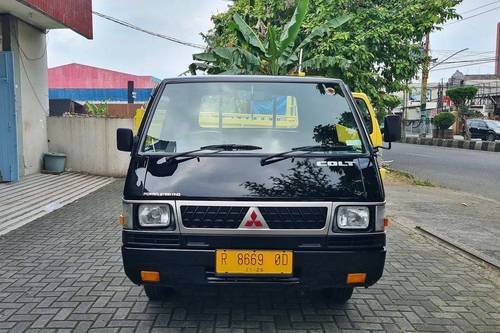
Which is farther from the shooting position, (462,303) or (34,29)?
(34,29)

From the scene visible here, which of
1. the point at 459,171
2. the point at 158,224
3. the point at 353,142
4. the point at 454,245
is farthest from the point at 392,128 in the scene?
the point at 459,171

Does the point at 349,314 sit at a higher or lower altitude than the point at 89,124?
lower

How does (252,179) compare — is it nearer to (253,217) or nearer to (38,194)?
(253,217)

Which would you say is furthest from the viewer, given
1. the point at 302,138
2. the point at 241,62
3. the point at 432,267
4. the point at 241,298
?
the point at 241,62

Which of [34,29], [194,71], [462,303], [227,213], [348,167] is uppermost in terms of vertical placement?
[34,29]

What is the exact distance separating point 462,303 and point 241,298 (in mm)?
1924

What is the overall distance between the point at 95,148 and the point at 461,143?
2257 centimetres

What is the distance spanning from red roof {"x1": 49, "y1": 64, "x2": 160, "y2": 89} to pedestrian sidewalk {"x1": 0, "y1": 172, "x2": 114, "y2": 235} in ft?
73.8

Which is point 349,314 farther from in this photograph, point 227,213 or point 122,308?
point 122,308

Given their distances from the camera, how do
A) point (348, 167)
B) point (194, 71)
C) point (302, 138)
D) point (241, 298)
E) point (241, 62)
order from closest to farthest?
point (348, 167) → point (302, 138) → point (241, 298) → point (241, 62) → point (194, 71)

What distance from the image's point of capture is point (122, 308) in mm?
3863

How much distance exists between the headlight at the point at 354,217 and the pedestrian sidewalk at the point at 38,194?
4987 mm

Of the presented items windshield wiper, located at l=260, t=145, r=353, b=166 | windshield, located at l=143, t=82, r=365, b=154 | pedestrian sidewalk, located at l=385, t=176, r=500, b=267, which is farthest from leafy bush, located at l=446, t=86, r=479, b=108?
windshield wiper, located at l=260, t=145, r=353, b=166

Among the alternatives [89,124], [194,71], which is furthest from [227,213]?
[89,124]
